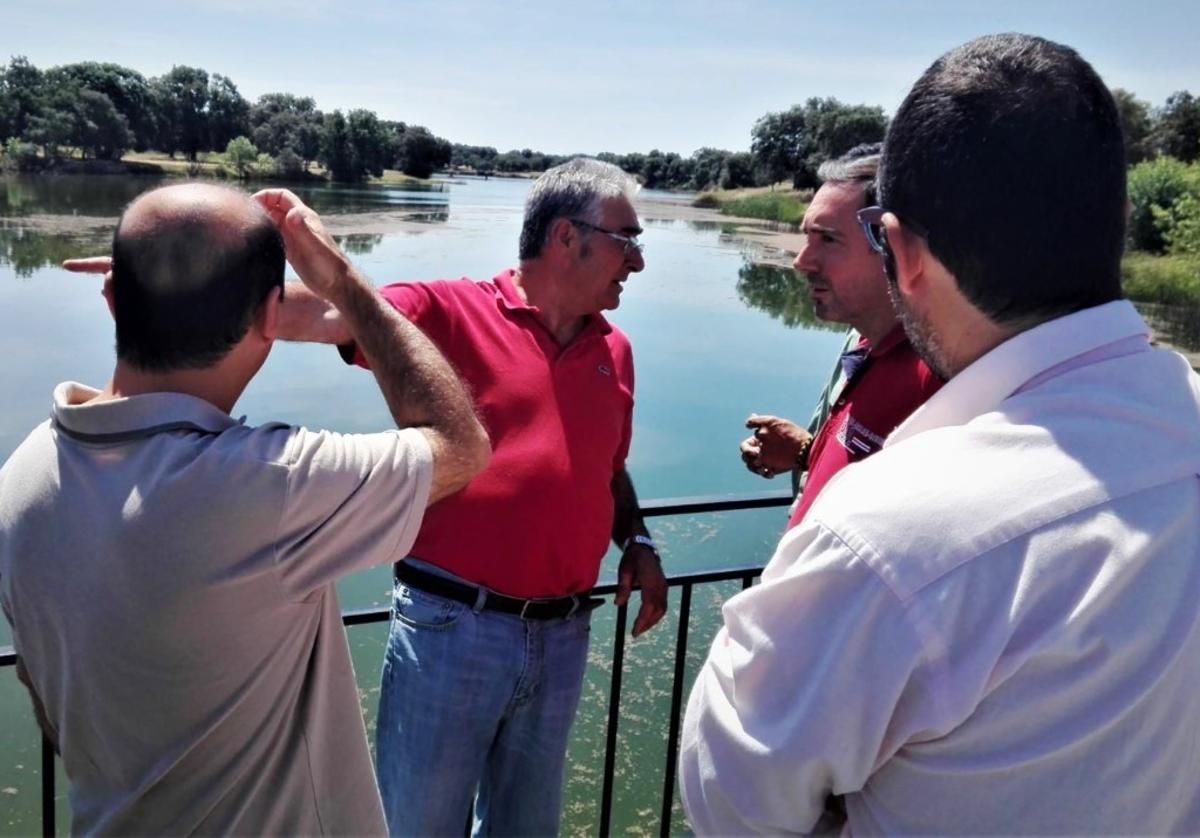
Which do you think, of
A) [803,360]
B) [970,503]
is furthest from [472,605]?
[803,360]

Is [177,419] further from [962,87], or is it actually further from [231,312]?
[962,87]

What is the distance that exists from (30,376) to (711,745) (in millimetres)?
16594

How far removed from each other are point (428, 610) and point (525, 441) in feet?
1.49

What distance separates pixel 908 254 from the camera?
1.08 meters

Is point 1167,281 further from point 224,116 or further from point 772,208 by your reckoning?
point 224,116

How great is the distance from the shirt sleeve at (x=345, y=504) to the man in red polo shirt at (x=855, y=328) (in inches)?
33.9

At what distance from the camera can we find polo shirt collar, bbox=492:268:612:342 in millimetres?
2396

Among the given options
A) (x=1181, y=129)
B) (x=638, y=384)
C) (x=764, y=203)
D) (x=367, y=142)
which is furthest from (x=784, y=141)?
(x=638, y=384)

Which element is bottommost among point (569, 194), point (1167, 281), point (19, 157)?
point (1167, 281)

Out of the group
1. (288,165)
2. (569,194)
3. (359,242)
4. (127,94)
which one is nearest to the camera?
(569,194)

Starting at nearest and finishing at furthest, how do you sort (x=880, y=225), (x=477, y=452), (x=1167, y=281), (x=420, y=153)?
(x=880, y=225) < (x=477, y=452) < (x=1167, y=281) < (x=420, y=153)

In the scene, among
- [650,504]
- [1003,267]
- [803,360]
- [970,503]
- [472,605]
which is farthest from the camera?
[803,360]

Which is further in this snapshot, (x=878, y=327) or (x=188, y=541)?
(x=878, y=327)

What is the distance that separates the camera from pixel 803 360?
19859 millimetres
